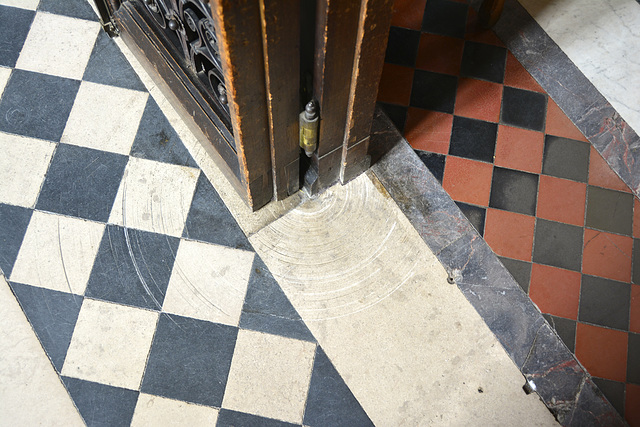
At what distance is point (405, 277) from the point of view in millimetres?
2191

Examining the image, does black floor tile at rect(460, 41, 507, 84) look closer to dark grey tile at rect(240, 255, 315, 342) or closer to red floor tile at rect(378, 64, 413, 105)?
red floor tile at rect(378, 64, 413, 105)

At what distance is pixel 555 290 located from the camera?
2.23 metres

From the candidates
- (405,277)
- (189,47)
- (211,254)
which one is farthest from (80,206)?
(405,277)

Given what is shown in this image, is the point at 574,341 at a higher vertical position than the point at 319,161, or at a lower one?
lower

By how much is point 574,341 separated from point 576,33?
4.68 feet

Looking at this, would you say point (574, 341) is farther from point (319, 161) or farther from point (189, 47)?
point (189, 47)

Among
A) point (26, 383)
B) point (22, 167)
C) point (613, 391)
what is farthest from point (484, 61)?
point (26, 383)

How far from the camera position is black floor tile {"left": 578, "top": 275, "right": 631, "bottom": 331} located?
2197 mm

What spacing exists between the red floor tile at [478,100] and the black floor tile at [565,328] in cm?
88

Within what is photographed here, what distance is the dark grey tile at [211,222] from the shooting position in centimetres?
224

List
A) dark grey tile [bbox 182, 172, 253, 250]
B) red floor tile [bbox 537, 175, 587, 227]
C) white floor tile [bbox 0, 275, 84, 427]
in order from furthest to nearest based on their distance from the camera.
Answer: red floor tile [bbox 537, 175, 587, 227], dark grey tile [bbox 182, 172, 253, 250], white floor tile [bbox 0, 275, 84, 427]

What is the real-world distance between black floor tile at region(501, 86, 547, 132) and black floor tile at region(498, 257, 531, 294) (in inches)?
24.4

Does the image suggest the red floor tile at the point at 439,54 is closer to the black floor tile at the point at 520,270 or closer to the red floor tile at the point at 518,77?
the red floor tile at the point at 518,77

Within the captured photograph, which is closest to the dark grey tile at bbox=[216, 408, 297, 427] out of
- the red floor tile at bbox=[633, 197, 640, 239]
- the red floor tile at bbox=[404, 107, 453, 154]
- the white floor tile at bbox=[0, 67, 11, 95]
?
the red floor tile at bbox=[404, 107, 453, 154]
